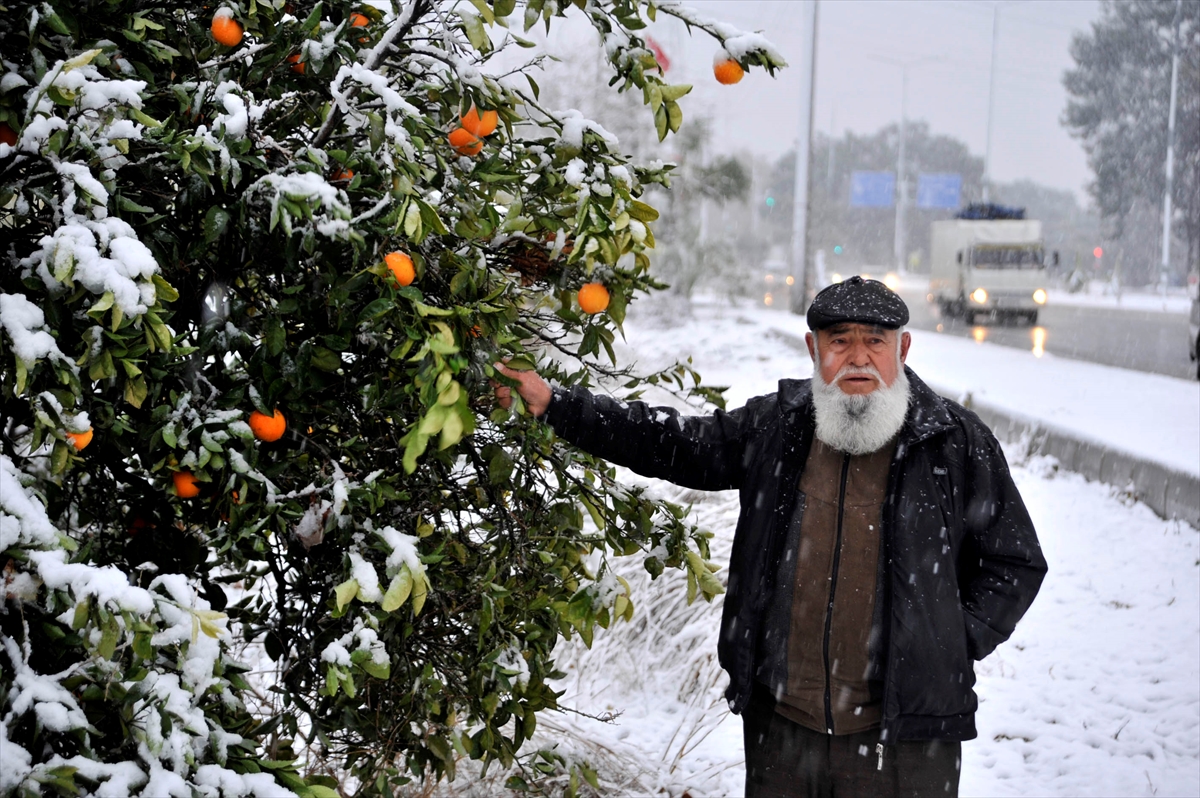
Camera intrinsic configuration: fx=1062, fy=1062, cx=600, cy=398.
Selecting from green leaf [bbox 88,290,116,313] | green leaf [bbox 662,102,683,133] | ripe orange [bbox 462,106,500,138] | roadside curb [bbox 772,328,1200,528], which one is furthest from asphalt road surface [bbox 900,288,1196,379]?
green leaf [bbox 88,290,116,313]

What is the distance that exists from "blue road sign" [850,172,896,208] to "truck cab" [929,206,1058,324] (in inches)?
798

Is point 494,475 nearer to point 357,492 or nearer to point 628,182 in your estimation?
point 357,492

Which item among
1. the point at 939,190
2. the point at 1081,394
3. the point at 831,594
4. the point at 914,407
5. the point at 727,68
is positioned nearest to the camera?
the point at 727,68

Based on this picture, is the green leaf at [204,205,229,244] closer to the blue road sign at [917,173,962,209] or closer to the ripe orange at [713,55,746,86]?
the ripe orange at [713,55,746,86]

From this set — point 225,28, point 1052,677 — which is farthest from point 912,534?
point 1052,677

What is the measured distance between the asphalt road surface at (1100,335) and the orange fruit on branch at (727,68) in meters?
12.0

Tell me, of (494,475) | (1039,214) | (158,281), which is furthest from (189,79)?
(1039,214)

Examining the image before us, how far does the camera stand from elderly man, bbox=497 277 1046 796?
2426 mm

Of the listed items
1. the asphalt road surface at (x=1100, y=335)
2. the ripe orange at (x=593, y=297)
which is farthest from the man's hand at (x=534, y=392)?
the asphalt road surface at (x=1100, y=335)

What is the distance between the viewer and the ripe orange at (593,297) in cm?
209

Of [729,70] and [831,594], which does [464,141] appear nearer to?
Answer: [729,70]

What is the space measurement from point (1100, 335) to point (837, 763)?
1920 centimetres

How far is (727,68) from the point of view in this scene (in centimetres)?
202

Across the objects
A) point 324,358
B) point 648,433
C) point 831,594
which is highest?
point 324,358
